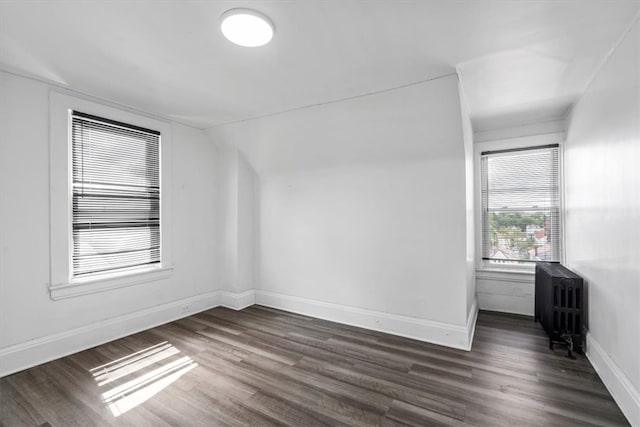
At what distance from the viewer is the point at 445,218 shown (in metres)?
3.07

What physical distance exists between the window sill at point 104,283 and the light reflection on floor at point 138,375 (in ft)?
2.58

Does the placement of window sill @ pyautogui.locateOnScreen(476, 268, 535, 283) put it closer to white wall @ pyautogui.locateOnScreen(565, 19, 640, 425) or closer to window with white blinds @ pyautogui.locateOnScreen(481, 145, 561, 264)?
window with white blinds @ pyautogui.locateOnScreen(481, 145, 561, 264)

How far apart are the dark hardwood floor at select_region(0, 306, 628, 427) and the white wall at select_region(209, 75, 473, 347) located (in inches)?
21.4

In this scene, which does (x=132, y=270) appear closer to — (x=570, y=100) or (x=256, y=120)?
(x=256, y=120)

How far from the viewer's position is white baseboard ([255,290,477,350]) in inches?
118

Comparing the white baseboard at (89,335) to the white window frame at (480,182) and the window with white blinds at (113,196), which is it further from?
the white window frame at (480,182)

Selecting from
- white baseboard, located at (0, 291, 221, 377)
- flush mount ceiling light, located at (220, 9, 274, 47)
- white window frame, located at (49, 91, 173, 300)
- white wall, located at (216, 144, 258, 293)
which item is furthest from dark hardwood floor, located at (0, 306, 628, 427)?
flush mount ceiling light, located at (220, 9, 274, 47)

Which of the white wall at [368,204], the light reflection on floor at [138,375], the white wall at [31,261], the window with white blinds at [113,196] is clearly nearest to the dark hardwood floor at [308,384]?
the light reflection on floor at [138,375]

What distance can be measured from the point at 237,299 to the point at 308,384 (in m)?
2.12

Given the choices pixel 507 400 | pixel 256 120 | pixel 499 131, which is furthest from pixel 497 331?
pixel 256 120

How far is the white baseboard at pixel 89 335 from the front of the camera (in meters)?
2.52

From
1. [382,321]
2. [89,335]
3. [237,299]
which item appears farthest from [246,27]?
[237,299]

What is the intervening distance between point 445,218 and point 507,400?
1597mm

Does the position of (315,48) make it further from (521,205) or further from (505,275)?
(505,275)
